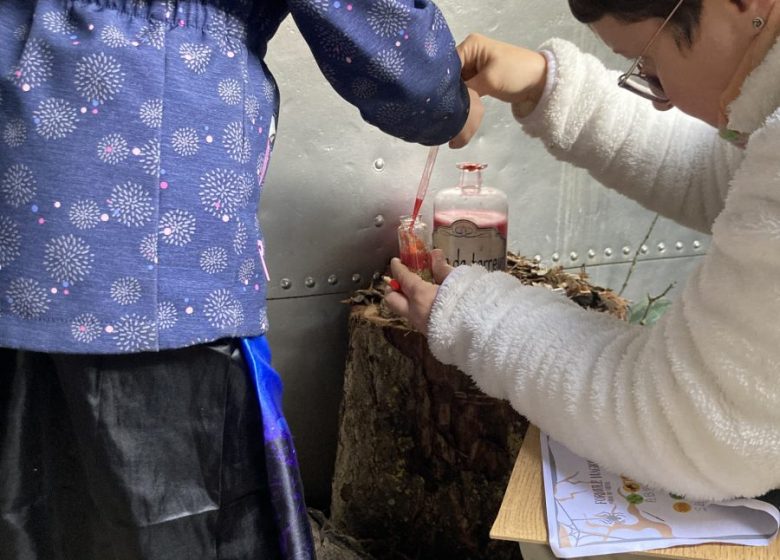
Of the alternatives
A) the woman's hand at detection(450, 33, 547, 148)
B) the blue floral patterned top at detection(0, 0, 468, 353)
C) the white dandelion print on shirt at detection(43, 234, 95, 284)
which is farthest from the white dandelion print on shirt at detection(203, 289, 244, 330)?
the woman's hand at detection(450, 33, 547, 148)

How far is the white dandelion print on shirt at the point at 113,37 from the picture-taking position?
0.54 m

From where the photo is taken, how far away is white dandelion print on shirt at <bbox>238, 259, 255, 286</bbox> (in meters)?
0.61

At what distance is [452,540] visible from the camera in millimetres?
1209

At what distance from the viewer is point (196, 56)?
1.87ft

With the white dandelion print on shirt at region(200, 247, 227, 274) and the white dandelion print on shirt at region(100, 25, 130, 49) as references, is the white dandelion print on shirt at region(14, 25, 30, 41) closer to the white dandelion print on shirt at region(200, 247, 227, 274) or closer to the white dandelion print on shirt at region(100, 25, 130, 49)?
the white dandelion print on shirt at region(100, 25, 130, 49)

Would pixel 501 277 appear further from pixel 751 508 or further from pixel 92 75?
pixel 92 75

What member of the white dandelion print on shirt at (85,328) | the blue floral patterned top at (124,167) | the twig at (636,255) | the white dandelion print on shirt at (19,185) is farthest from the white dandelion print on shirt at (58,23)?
the twig at (636,255)

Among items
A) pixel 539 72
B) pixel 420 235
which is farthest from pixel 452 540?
pixel 539 72

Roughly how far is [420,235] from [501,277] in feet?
1.36

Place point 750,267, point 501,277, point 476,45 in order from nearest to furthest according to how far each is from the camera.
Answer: point 750,267
point 501,277
point 476,45

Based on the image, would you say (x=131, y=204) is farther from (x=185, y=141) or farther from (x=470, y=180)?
(x=470, y=180)

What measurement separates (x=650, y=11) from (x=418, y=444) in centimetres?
77

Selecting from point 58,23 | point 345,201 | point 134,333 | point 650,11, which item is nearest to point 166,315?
point 134,333

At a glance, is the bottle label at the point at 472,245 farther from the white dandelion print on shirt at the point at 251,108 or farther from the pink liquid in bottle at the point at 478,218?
the white dandelion print on shirt at the point at 251,108
